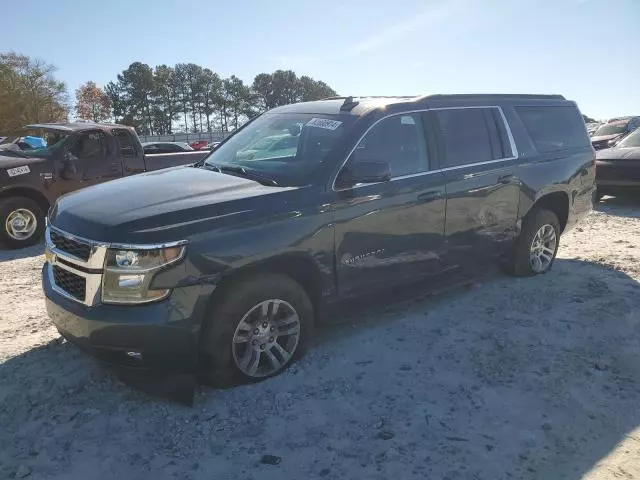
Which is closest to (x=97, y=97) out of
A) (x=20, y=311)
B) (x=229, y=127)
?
(x=229, y=127)

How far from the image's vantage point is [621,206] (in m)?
11.1

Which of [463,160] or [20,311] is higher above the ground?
[463,160]

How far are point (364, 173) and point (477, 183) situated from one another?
5.20ft

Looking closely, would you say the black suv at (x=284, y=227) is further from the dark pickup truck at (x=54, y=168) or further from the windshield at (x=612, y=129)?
the windshield at (x=612, y=129)

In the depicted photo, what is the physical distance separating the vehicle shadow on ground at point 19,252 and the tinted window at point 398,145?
5663 millimetres

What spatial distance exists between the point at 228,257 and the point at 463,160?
2592 millimetres

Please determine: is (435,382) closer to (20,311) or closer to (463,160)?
(463,160)

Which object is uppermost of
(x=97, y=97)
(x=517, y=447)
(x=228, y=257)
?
(x=97, y=97)

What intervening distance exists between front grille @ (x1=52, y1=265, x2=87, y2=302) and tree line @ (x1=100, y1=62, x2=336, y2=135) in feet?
248

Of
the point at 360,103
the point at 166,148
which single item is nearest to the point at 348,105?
the point at 360,103

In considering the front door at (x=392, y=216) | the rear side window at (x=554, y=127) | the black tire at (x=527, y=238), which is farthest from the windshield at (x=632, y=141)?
the front door at (x=392, y=216)

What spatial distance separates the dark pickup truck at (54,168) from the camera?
8164 millimetres

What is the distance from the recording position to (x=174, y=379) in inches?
142

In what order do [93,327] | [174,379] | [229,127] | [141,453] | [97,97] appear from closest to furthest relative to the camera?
[141,453] < [93,327] < [174,379] < [97,97] < [229,127]
